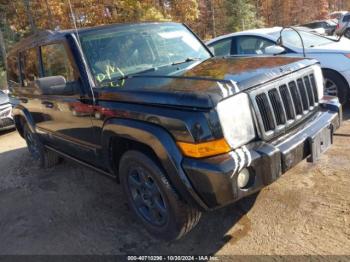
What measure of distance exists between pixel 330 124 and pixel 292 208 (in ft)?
2.80

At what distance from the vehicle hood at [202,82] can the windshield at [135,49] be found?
0.27 meters

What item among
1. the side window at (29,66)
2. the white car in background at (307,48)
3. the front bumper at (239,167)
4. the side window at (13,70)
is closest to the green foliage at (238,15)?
the white car in background at (307,48)

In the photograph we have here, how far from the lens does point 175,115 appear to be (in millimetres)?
2736

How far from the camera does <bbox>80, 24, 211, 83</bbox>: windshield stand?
370 centimetres

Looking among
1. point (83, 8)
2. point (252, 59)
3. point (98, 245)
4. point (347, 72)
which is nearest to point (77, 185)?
point (98, 245)

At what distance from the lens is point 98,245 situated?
11.2 ft

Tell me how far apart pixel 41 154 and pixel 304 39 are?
16.0 ft

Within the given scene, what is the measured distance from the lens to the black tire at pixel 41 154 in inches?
214

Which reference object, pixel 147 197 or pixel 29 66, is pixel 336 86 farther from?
pixel 29 66

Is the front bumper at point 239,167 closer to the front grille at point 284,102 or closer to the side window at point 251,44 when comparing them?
the front grille at point 284,102

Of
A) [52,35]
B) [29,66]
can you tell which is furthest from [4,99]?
[52,35]

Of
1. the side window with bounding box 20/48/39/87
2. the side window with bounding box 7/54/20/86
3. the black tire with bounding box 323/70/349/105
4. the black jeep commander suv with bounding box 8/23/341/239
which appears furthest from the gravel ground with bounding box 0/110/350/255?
the side window with bounding box 7/54/20/86

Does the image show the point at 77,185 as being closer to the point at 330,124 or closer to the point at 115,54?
the point at 115,54

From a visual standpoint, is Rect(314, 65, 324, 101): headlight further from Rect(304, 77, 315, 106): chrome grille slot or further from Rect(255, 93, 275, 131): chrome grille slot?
Rect(255, 93, 275, 131): chrome grille slot
